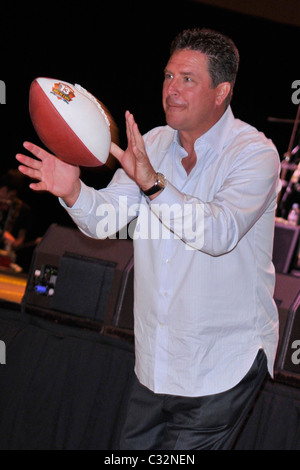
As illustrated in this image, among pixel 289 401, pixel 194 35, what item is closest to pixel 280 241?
pixel 289 401

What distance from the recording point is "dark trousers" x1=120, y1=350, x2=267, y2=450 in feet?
5.92

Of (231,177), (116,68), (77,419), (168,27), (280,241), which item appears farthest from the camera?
(116,68)

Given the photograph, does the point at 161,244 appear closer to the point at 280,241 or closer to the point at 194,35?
the point at 194,35

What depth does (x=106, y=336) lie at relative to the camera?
8.52ft

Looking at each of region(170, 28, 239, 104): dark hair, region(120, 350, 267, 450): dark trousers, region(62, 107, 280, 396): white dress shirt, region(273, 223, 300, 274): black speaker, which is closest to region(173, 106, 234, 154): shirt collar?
region(62, 107, 280, 396): white dress shirt

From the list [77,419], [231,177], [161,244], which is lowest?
[77,419]

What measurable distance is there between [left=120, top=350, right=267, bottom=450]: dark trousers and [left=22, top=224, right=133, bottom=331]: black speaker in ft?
2.58

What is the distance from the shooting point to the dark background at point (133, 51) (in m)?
6.77

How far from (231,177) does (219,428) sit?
735 mm

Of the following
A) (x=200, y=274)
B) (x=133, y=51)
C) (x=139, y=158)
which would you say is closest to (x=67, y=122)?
(x=139, y=158)

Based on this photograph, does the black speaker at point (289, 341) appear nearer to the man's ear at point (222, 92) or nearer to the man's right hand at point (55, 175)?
the man's ear at point (222, 92)

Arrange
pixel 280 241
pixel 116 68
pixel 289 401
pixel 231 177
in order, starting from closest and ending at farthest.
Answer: pixel 231 177
pixel 289 401
pixel 280 241
pixel 116 68

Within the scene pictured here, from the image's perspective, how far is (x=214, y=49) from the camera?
1.90m

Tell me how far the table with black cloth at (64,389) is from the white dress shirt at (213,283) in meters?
0.65
